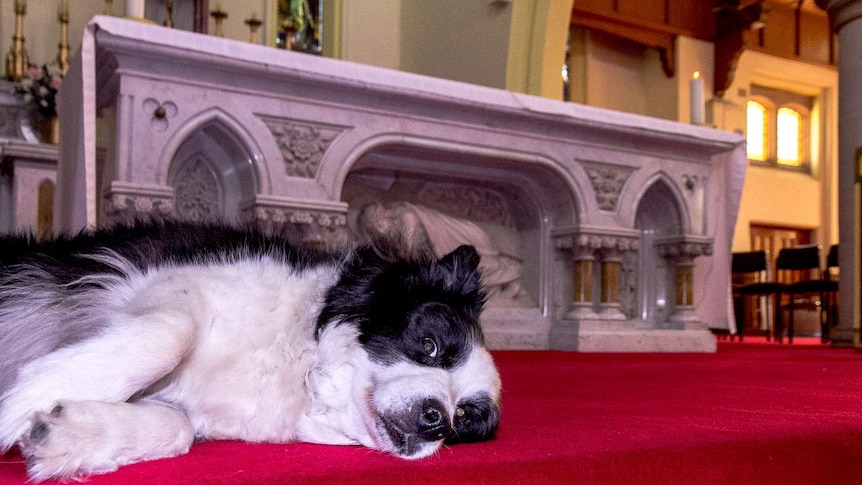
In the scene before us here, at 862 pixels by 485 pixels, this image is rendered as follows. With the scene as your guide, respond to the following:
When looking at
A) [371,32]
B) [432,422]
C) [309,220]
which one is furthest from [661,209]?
[432,422]

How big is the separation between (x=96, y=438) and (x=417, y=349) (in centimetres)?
71

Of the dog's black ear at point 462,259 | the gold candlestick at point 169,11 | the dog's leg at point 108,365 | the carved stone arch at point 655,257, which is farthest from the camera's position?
the gold candlestick at point 169,11

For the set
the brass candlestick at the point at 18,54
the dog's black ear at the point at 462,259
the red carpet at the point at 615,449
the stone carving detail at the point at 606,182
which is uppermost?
the brass candlestick at the point at 18,54

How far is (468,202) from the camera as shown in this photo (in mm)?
5297

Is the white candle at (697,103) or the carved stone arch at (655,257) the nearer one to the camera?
the carved stone arch at (655,257)

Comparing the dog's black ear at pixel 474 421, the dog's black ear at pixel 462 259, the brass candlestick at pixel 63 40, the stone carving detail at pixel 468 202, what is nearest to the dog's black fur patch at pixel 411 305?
the dog's black ear at pixel 462 259

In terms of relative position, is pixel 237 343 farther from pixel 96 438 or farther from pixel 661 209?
pixel 661 209

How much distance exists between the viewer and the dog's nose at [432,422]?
158 centimetres

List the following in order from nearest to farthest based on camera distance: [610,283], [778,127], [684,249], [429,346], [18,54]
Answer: [429,346]
[610,283]
[684,249]
[18,54]
[778,127]

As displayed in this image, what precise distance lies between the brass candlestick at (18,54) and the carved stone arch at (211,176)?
3.29m

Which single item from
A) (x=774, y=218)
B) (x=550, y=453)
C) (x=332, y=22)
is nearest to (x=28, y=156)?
(x=332, y=22)

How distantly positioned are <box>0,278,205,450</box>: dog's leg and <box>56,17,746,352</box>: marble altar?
6.23 ft

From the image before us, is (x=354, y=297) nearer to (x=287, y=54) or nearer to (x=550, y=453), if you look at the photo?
(x=550, y=453)

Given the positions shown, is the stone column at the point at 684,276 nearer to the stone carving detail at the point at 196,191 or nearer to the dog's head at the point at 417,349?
the stone carving detail at the point at 196,191
